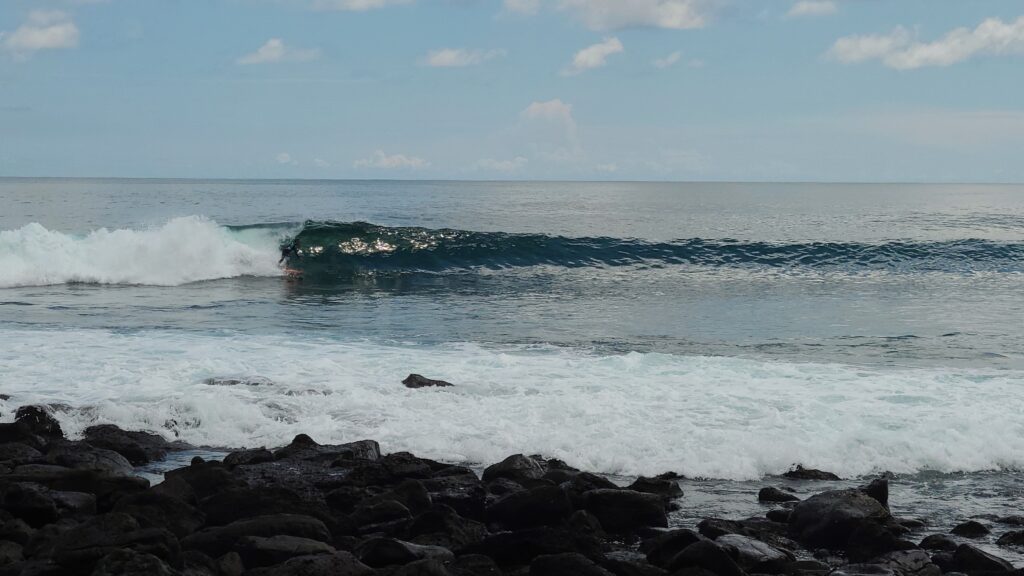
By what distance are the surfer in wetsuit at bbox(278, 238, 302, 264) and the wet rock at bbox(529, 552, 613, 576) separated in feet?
80.6

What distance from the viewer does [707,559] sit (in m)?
6.18

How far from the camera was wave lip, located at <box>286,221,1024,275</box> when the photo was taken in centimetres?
3030

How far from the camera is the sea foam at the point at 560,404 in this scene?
9.62m

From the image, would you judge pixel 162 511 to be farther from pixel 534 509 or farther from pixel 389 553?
pixel 534 509

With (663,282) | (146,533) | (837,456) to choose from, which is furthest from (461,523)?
(663,282)

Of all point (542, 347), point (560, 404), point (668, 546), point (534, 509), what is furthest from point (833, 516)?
point (542, 347)

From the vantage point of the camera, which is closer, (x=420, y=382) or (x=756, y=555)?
(x=756, y=555)

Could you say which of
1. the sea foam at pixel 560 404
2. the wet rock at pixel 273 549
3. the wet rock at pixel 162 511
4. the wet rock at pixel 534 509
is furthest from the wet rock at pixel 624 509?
the wet rock at pixel 162 511

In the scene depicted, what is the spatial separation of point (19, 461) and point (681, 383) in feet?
24.4

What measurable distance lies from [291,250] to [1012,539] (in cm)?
2560

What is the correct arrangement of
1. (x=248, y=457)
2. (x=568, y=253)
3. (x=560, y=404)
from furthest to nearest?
1. (x=568, y=253)
2. (x=560, y=404)
3. (x=248, y=457)

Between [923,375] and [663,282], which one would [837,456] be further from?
[663,282]

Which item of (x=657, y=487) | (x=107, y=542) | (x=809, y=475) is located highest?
(x=107, y=542)

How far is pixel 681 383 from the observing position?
1248 centimetres
